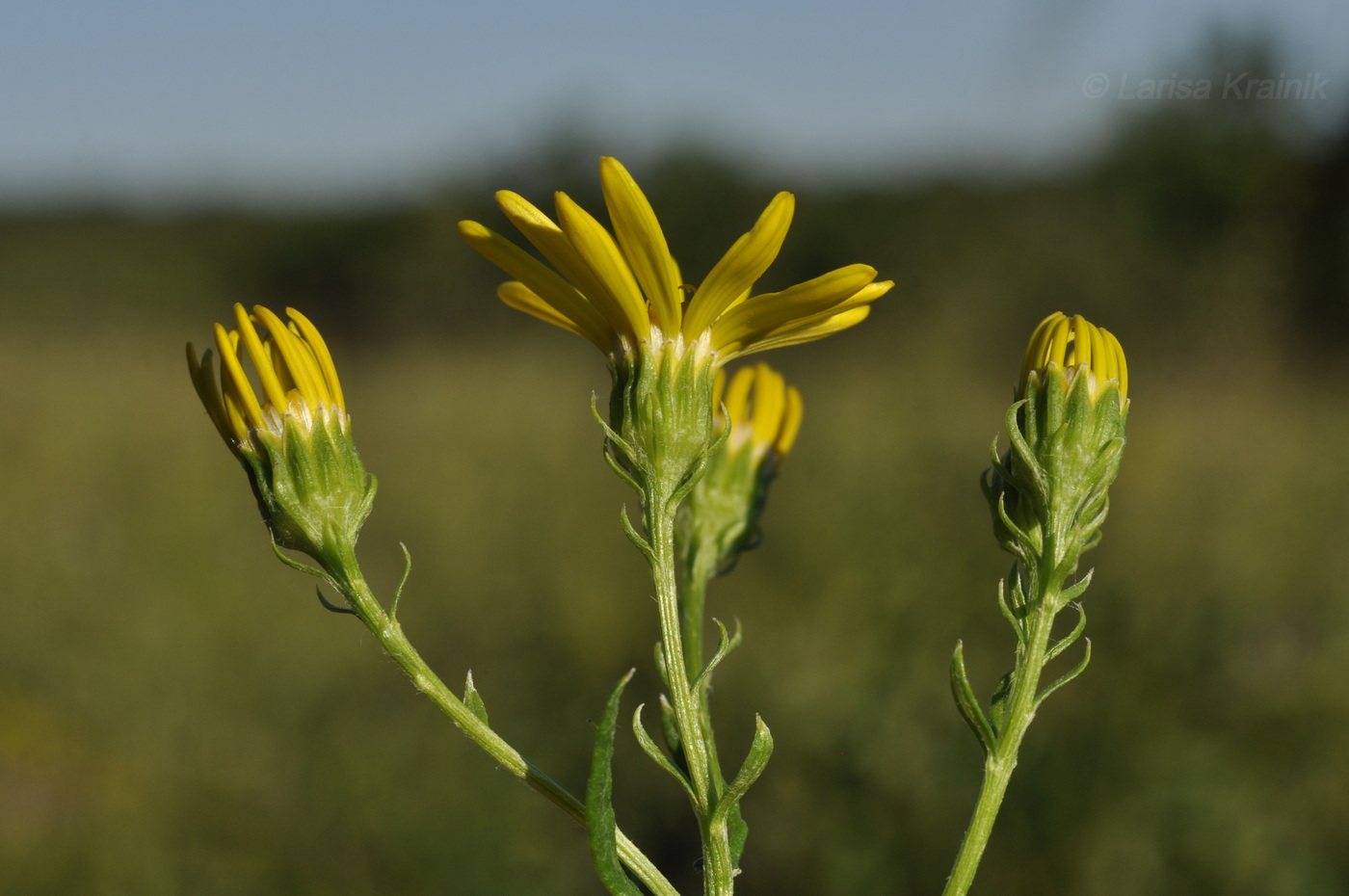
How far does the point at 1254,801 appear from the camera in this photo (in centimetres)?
619

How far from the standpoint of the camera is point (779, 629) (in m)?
8.74

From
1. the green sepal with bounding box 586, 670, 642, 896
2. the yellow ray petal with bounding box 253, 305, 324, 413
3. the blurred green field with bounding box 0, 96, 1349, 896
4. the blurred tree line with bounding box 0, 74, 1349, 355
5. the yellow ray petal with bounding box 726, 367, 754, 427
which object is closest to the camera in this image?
the green sepal with bounding box 586, 670, 642, 896

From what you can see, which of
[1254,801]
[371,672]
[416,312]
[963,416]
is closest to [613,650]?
[371,672]

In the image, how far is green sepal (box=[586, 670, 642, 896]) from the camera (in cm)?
155

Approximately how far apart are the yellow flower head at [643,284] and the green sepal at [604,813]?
725 millimetres

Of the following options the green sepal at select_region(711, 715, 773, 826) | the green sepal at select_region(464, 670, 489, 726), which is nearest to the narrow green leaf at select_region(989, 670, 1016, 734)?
the green sepal at select_region(711, 715, 773, 826)

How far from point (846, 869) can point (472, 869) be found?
2.20 m

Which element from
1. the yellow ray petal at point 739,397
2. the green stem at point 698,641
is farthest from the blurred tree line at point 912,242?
the green stem at point 698,641

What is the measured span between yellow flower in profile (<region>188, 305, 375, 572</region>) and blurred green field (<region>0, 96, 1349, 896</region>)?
100 cm

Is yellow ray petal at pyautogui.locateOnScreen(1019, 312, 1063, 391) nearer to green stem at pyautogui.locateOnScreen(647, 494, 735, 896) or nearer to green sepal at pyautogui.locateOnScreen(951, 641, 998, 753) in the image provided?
green sepal at pyautogui.locateOnScreen(951, 641, 998, 753)

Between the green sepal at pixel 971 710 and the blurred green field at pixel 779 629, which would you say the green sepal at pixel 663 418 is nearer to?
the green sepal at pixel 971 710

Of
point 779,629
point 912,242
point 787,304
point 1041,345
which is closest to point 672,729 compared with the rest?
point 787,304

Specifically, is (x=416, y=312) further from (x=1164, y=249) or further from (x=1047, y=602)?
(x=1047, y=602)

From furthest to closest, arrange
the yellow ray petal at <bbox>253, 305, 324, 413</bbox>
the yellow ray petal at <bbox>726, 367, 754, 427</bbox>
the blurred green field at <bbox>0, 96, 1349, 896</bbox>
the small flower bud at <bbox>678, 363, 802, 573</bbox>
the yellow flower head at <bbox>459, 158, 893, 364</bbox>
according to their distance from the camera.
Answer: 1. the blurred green field at <bbox>0, 96, 1349, 896</bbox>
2. the yellow ray petal at <bbox>726, 367, 754, 427</bbox>
3. the small flower bud at <bbox>678, 363, 802, 573</bbox>
4. the yellow ray petal at <bbox>253, 305, 324, 413</bbox>
5. the yellow flower head at <bbox>459, 158, 893, 364</bbox>
